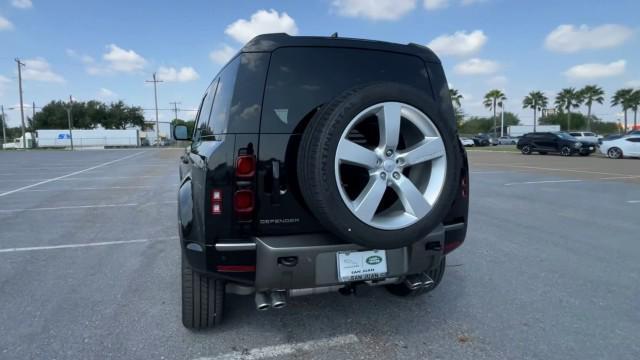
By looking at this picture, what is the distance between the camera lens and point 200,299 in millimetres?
2668

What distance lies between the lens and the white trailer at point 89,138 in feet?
196

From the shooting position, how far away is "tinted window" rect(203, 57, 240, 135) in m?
2.43

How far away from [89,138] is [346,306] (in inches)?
2717

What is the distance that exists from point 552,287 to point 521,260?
79 cm

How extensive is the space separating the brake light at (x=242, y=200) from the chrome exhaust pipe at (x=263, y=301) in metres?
0.58

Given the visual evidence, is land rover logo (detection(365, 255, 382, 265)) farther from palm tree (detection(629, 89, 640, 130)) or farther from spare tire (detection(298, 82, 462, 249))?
palm tree (detection(629, 89, 640, 130))

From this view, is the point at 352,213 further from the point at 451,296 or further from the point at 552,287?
the point at 552,287

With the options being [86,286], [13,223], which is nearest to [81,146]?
[13,223]

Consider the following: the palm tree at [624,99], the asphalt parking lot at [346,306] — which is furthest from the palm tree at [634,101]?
the asphalt parking lot at [346,306]

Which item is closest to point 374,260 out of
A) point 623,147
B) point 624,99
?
point 623,147

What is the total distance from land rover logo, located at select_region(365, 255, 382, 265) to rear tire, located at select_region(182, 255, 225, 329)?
39.4 inches

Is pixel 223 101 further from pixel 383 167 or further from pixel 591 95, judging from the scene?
pixel 591 95

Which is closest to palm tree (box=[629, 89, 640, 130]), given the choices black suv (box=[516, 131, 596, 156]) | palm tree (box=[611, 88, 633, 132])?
palm tree (box=[611, 88, 633, 132])

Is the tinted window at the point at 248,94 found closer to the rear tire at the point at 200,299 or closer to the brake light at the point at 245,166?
the brake light at the point at 245,166
